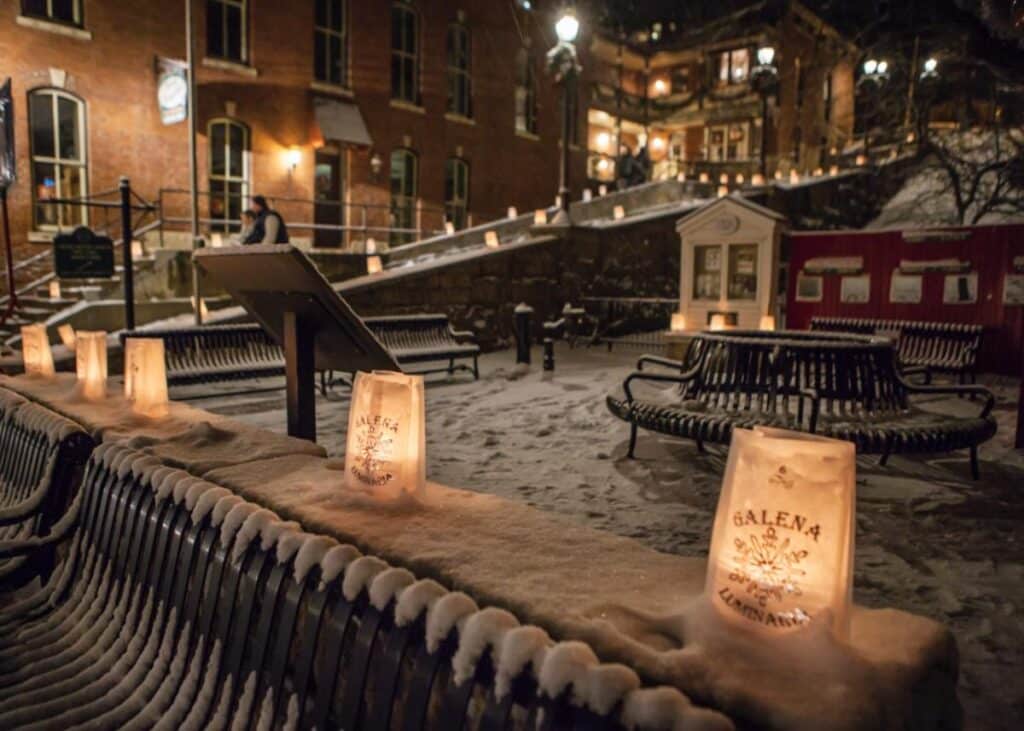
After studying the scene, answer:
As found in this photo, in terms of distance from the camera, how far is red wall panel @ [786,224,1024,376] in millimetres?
11891

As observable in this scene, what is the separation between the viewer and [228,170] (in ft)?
66.2

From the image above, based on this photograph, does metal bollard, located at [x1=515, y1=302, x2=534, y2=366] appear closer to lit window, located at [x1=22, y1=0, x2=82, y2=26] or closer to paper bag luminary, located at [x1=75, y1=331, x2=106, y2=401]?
paper bag luminary, located at [x1=75, y1=331, x2=106, y2=401]

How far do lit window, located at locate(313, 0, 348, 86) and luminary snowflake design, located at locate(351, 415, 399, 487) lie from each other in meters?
22.4

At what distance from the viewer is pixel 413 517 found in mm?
2355

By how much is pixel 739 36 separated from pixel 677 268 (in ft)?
88.6

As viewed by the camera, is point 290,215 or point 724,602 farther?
point 290,215

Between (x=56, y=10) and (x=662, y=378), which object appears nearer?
(x=662, y=378)

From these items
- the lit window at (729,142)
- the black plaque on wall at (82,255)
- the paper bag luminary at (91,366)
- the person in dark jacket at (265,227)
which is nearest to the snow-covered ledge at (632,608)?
the paper bag luminary at (91,366)

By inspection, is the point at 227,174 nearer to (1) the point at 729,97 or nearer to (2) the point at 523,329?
(2) the point at 523,329

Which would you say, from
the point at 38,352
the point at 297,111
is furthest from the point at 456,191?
the point at 38,352

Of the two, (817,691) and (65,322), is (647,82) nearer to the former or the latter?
(65,322)

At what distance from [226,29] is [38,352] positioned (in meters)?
17.5

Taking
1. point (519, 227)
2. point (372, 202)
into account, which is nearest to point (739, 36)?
point (519, 227)

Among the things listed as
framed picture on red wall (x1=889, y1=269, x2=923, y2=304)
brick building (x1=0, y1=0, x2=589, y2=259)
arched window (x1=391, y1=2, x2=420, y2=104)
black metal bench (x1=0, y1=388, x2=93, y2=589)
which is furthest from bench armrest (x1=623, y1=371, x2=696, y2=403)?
arched window (x1=391, y1=2, x2=420, y2=104)
